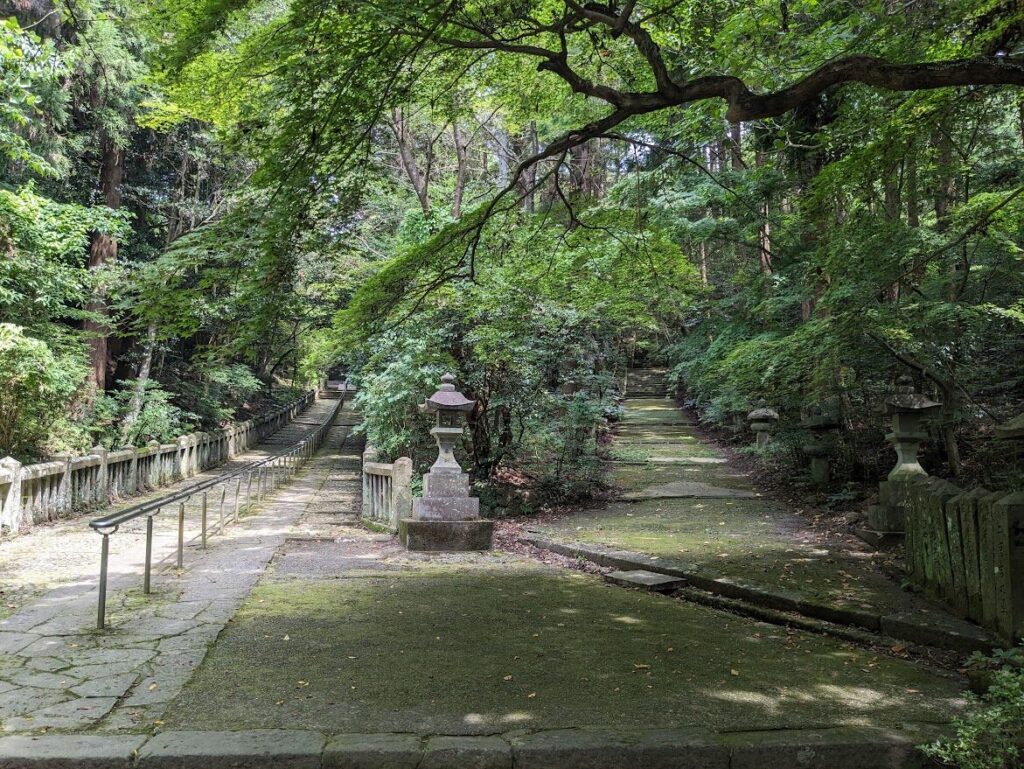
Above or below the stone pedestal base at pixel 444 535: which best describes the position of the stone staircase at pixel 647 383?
above

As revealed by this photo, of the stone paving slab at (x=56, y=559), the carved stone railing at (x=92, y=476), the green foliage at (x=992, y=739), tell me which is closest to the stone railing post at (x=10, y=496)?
the carved stone railing at (x=92, y=476)

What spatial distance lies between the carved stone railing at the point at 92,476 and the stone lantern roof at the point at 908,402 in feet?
36.5

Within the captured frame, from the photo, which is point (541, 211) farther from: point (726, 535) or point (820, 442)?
point (820, 442)

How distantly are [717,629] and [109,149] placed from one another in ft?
60.5

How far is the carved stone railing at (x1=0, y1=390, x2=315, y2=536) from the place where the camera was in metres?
9.09

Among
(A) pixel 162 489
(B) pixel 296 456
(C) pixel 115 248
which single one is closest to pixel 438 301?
(A) pixel 162 489

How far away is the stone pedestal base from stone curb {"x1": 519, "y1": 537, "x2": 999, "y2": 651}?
154cm

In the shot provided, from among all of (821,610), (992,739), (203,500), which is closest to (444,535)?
Result: (203,500)

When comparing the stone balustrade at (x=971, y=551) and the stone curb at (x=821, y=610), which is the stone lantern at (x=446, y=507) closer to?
the stone curb at (x=821, y=610)

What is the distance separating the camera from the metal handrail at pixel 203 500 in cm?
492

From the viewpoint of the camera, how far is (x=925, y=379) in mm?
9328

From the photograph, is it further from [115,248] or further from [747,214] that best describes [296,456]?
[747,214]

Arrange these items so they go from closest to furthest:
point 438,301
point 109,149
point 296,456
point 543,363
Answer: point 438,301 → point 543,363 → point 109,149 → point 296,456

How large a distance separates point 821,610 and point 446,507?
4.88m
